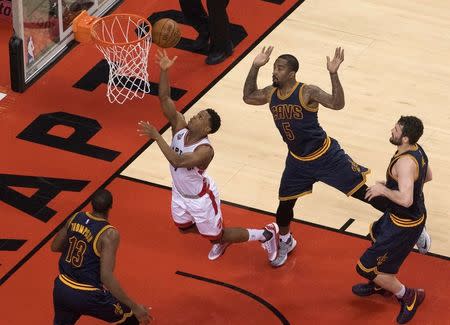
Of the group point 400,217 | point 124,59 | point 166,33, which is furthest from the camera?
point 124,59

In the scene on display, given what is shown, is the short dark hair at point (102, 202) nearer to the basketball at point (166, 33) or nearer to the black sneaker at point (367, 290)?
the black sneaker at point (367, 290)

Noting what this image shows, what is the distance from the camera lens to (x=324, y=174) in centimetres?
1060

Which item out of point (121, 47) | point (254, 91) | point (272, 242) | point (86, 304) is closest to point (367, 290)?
point (272, 242)

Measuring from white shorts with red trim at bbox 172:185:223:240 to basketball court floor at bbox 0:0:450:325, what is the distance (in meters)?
0.45

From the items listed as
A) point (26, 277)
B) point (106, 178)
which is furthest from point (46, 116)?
point (26, 277)

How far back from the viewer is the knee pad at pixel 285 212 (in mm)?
10820

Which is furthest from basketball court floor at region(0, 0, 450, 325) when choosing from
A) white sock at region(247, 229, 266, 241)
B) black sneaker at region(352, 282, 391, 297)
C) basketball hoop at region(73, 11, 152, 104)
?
white sock at region(247, 229, 266, 241)

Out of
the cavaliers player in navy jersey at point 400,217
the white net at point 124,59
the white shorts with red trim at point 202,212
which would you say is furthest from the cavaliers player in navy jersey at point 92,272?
the white net at point 124,59

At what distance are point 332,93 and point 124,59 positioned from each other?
3668 mm

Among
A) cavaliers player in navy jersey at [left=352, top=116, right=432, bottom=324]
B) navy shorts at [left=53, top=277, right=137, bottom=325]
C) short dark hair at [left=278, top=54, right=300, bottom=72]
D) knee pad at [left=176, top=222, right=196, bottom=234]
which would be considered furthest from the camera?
knee pad at [left=176, top=222, right=196, bottom=234]

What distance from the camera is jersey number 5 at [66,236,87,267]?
9.19m

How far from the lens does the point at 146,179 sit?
39.6ft

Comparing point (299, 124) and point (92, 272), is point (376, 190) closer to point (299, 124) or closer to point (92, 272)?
point (299, 124)

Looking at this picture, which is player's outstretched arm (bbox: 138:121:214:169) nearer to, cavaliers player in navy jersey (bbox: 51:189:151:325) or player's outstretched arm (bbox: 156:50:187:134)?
player's outstretched arm (bbox: 156:50:187:134)
